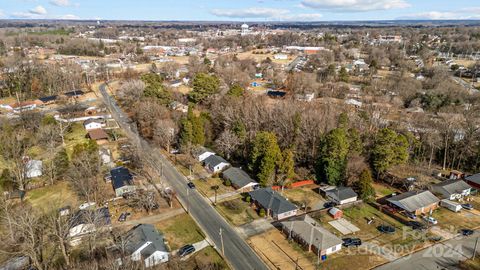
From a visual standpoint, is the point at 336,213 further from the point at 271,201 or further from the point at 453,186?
the point at 453,186

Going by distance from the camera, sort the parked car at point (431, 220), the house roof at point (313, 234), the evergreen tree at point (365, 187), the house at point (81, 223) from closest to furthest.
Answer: the house roof at point (313, 234) → the house at point (81, 223) → the parked car at point (431, 220) → the evergreen tree at point (365, 187)

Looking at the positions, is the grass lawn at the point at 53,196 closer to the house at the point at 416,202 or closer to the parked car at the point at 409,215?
the house at the point at 416,202

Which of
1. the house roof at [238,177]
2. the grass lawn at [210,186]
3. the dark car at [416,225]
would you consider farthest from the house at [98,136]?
the dark car at [416,225]

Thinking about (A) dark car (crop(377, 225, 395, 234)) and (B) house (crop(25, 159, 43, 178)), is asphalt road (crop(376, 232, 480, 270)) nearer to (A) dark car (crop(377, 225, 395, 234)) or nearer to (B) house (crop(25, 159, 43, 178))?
(A) dark car (crop(377, 225, 395, 234))

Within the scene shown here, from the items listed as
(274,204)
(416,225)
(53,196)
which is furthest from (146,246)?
(416,225)

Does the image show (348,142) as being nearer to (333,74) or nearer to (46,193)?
(46,193)

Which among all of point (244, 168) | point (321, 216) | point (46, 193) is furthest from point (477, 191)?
point (46, 193)
